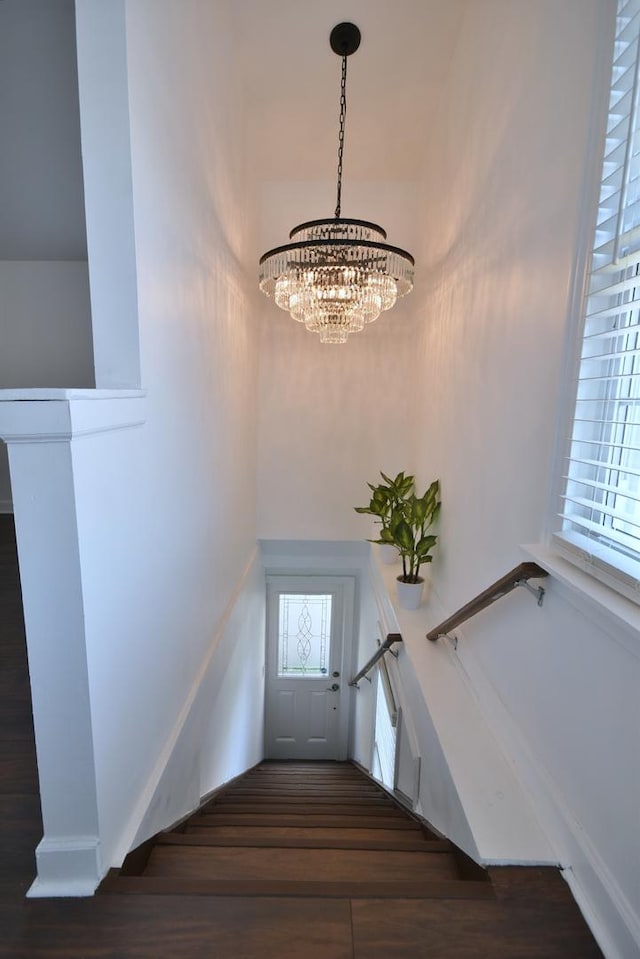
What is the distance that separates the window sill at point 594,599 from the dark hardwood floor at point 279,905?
2.41 ft

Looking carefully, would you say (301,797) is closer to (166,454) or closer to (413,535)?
(413,535)

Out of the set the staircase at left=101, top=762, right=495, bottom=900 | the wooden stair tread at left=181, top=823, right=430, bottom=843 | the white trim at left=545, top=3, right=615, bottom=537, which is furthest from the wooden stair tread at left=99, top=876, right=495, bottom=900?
the white trim at left=545, top=3, right=615, bottom=537

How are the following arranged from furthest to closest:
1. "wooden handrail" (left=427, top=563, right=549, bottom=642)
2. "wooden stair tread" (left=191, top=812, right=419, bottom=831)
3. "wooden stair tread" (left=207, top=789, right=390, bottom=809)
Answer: "wooden stair tread" (left=207, top=789, right=390, bottom=809) → "wooden stair tread" (left=191, top=812, right=419, bottom=831) → "wooden handrail" (left=427, top=563, right=549, bottom=642)

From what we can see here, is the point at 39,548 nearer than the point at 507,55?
Yes

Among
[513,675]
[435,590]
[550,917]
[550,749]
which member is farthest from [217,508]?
[550,917]

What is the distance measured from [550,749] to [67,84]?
9.78ft

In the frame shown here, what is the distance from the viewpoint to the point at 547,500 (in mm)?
1604

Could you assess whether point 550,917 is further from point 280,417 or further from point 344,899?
point 280,417

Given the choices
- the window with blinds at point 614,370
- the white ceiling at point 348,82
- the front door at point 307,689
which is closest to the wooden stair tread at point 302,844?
the window with blinds at point 614,370

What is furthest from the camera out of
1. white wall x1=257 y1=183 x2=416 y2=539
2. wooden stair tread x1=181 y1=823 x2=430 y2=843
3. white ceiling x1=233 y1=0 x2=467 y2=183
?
white wall x1=257 y1=183 x2=416 y2=539

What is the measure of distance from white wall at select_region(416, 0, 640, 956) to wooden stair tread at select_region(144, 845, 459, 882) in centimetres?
44

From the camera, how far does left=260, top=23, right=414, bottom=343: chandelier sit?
2.21 m

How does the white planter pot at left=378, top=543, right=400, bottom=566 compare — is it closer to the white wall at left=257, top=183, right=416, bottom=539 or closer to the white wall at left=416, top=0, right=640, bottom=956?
the white wall at left=257, top=183, right=416, bottom=539

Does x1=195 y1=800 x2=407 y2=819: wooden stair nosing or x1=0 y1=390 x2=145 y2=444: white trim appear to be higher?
x1=0 y1=390 x2=145 y2=444: white trim
